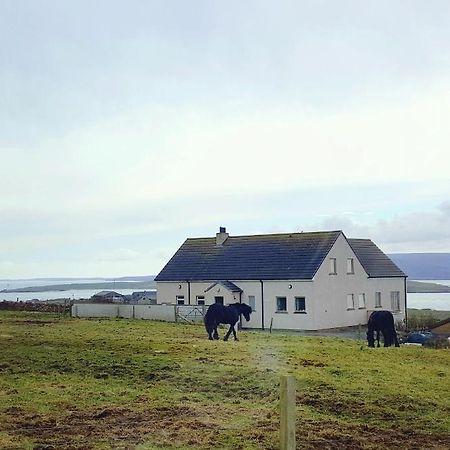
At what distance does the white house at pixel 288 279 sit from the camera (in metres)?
44.6

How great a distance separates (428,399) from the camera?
1517 cm

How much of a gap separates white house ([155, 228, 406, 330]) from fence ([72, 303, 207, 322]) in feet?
12.2

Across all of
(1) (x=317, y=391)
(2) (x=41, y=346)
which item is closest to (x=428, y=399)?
(1) (x=317, y=391)

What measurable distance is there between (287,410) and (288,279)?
3661cm

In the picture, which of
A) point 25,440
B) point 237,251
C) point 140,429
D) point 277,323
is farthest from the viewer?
point 237,251

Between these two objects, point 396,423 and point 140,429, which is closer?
point 140,429

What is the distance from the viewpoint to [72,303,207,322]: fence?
144 ft

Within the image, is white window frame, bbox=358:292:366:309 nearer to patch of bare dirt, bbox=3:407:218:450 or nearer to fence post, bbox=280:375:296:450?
patch of bare dirt, bbox=3:407:218:450

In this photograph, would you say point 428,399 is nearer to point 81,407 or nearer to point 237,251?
point 81,407

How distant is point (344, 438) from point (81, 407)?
5.02 m

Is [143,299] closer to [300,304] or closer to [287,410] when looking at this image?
[300,304]

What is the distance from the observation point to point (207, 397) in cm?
1438

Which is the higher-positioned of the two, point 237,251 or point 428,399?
point 237,251

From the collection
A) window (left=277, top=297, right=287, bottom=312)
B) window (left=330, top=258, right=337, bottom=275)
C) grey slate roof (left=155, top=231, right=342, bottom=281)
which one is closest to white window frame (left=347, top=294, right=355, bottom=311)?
window (left=330, top=258, right=337, bottom=275)
